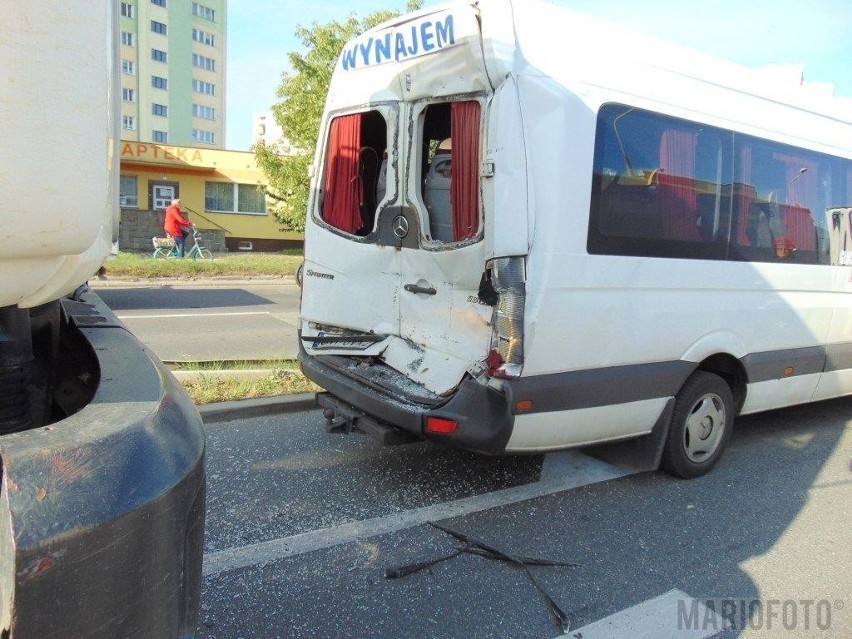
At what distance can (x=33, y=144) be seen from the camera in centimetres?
114

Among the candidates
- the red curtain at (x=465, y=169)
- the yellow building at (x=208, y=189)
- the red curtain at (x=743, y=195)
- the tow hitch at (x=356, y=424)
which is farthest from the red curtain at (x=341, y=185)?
the yellow building at (x=208, y=189)

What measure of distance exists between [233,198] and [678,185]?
26.6 metres

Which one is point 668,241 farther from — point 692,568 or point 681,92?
point 692,568

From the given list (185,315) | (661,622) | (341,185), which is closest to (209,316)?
(185,315)

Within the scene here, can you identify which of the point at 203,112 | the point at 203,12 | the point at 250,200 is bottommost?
the point at 250,200

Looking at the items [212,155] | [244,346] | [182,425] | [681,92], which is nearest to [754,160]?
[681,92]

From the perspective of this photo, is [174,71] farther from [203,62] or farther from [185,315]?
[185,315]

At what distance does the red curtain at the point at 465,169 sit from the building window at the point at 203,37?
76.6m

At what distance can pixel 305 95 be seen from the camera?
19.5 metres

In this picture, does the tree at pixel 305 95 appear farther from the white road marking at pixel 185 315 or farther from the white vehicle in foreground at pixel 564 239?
the white vehicle in foreground at pixel 564 239

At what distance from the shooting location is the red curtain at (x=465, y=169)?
378 cm

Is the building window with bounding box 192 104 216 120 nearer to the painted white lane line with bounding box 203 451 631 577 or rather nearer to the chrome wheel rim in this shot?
the painted white lane line with bounding box 203 451 631 577

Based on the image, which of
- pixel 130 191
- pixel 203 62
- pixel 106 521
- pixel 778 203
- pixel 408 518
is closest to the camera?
pixel 106 521

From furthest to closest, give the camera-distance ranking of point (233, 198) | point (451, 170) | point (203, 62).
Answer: point (203, 62), point (233, 198), point (451, 170)
